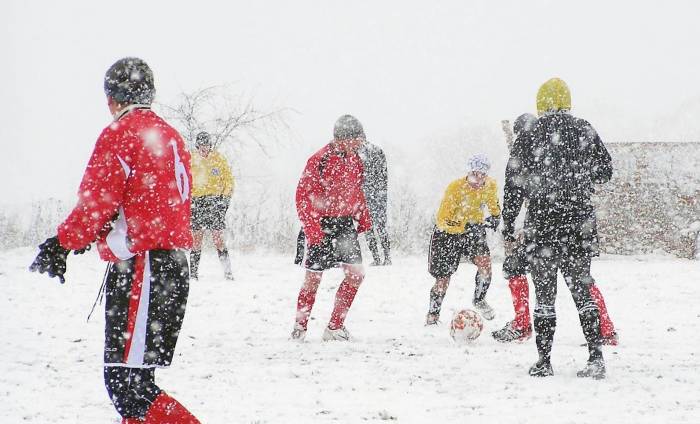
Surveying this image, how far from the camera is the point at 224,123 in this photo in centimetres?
1708

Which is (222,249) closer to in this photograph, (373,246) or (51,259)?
(373,246)

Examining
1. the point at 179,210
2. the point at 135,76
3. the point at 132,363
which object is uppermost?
the point at 135,76

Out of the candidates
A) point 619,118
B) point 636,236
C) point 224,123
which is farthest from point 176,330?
point 619,118

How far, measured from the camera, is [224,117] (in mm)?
17469

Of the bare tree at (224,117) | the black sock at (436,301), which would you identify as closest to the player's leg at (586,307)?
the black sock at (436,301)

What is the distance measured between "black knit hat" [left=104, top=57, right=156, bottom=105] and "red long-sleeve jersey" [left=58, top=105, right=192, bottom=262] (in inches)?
2.2

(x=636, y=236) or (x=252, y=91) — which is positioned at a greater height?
(x=252, y=91)

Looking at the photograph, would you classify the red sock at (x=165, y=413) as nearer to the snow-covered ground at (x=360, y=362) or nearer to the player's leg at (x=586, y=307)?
the snow-covered ground at (x=360, y=362)

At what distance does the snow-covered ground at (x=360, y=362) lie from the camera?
4215 mm

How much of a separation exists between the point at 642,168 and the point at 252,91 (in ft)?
31.5

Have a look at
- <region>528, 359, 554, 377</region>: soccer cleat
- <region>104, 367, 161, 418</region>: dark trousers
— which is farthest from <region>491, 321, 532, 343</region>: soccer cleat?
<region>104, 367, 161, 418</region>: dark trousers

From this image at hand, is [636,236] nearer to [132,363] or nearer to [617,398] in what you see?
[617,398]

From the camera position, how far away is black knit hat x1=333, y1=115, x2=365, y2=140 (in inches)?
245

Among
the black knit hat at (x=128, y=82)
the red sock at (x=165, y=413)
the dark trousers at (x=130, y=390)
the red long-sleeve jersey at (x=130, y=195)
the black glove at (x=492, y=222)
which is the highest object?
the black knit hat at (x=128, y=82)
